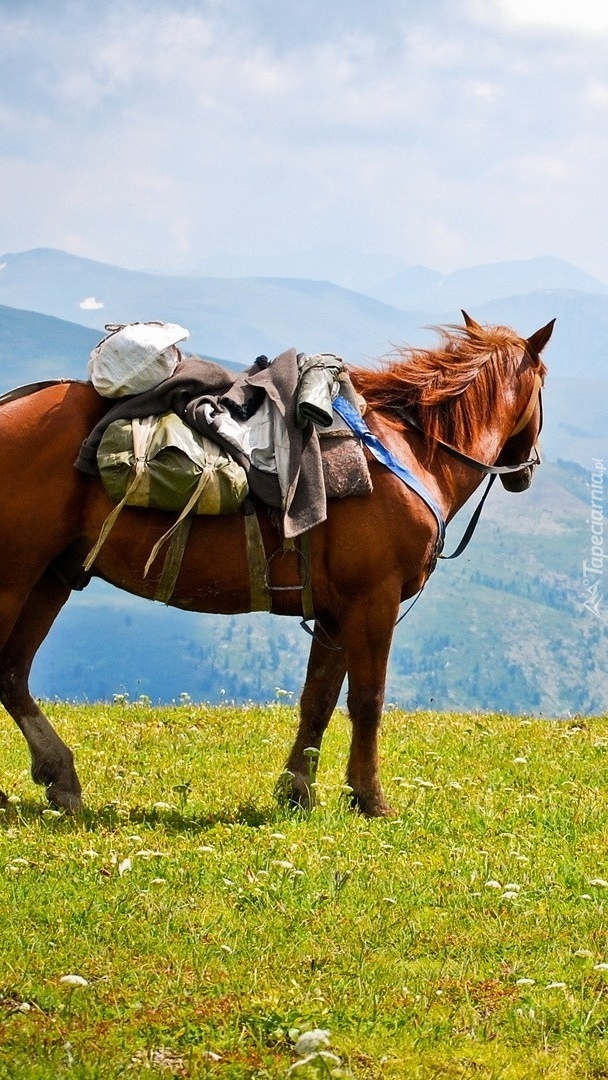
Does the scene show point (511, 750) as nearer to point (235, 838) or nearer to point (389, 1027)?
point (235, 838)

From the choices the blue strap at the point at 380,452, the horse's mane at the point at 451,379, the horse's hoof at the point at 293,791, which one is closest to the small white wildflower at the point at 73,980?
the horse's hoof at the point at 293,791

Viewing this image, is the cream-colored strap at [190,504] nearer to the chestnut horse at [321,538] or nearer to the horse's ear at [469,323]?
the chestnut horse at [321,538]

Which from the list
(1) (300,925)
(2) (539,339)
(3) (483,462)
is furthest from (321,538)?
(1) (300,925)

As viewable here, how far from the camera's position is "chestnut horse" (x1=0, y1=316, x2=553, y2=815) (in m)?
7.22

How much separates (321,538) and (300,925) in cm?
256

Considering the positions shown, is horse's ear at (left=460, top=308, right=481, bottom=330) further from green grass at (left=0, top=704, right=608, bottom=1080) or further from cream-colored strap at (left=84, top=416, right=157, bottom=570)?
green grass at (left=0, top=704, right=608, bottom=1080)

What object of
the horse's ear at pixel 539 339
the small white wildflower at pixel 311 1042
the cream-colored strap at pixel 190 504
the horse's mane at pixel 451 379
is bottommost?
the small white wildflower at pixel 311 1042

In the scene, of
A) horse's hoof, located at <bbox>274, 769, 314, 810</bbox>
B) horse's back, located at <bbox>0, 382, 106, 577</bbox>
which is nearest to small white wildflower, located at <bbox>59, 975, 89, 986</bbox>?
horse's back, located at <bbox>0, 382, 106, 577</bbox>

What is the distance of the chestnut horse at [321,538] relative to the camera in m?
7.22

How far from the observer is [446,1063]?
4609 millimetres

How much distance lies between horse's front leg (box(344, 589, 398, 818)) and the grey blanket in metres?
0.74

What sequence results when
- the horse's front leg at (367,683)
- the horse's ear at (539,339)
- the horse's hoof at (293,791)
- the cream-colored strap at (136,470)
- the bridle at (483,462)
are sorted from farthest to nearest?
the horse's ear at (539,339) → the bridle at (483,462) → the horse's hoof at (293,791) → the horse's front leg at (367,683) → the cream-colored strap at (136,470)

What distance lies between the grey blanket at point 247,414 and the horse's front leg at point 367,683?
2.43 ft

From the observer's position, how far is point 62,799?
7.70 meters
